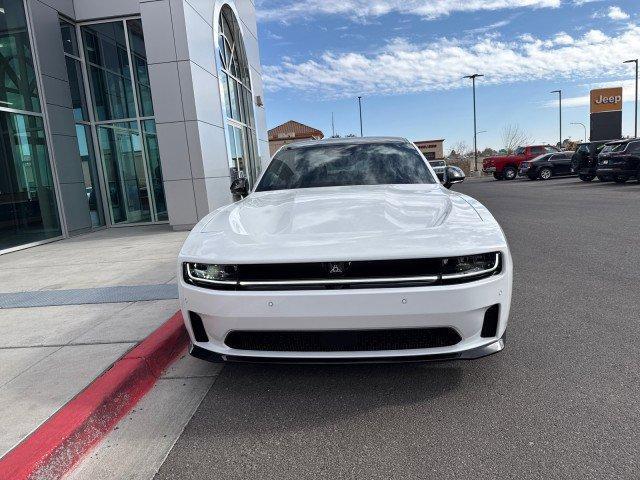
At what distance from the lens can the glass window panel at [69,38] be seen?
1128cm

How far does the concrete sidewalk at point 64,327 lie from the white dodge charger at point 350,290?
3.04 feet

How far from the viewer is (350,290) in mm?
2455

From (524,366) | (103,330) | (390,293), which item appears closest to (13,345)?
(103,330)

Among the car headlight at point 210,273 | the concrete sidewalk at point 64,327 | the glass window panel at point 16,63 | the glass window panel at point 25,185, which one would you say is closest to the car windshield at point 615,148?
the concrete sidewalk at point 64,327

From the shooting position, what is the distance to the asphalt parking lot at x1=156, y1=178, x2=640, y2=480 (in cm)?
218

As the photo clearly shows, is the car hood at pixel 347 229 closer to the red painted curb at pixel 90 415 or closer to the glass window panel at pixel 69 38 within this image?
the red painted curb at pixel 90 415

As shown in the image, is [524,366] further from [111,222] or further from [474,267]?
[111,222]

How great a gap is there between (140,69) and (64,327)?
10524 mm

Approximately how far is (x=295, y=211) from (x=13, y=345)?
2531 millimetres

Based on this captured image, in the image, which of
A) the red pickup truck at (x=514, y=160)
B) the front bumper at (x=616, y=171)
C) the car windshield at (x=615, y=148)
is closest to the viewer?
the front bumper at (x=616, y=171)

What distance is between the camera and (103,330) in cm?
393

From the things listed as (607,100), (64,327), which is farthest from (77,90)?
(607,100)

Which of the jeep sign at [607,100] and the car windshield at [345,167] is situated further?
the jeep sign at [607,100]

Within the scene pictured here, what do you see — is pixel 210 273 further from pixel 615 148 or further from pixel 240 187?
pixel 615 148
